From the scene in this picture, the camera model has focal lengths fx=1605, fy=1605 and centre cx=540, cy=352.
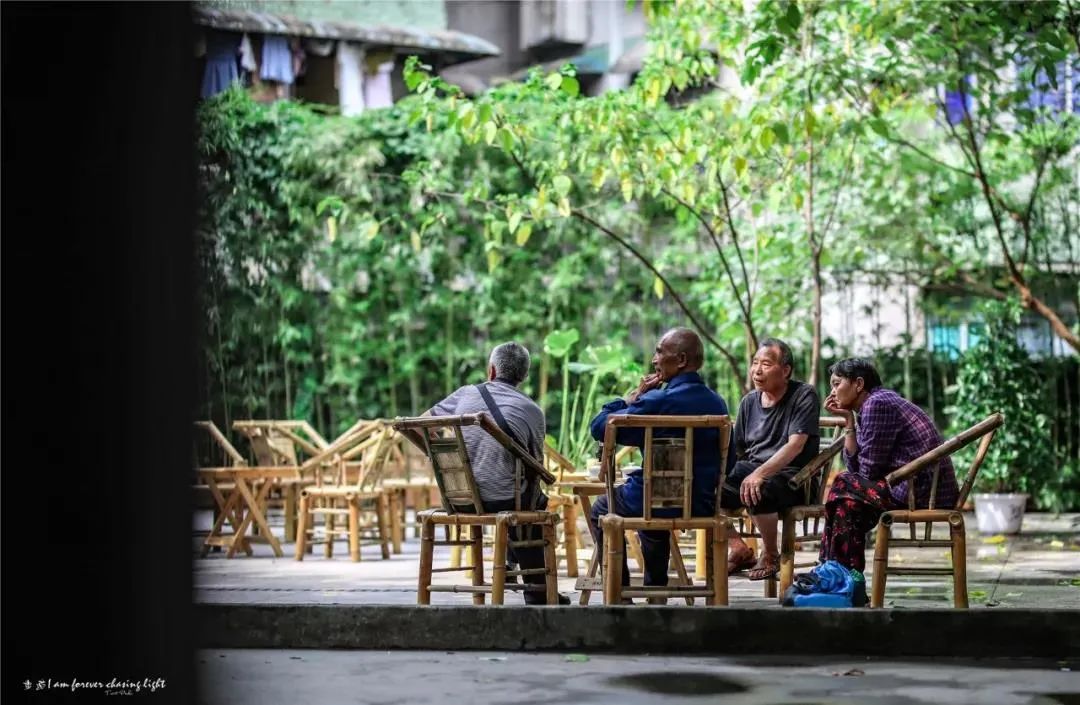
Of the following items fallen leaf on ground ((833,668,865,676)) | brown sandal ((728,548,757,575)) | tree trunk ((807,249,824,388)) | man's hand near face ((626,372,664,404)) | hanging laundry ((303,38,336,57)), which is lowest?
fallen leaf on ground ((833,668,865,676))

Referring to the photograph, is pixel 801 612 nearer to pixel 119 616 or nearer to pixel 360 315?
pixel 119 616

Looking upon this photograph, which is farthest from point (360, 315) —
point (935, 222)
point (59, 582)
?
point (59, 582)

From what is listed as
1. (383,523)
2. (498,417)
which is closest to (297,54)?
Result: (383,523)

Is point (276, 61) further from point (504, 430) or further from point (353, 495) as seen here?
point (504, 430)

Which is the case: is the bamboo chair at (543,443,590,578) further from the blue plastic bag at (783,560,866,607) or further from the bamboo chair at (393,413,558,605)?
the blue plastic bag at (783,560,866,607)

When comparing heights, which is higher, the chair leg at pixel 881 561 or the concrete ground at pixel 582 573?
the chair leg at pixel 881 561

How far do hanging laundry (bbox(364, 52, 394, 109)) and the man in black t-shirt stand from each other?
14.3 m

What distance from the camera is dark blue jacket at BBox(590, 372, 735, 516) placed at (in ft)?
21.1

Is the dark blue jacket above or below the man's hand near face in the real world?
below

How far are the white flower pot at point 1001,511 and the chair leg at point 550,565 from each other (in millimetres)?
5405

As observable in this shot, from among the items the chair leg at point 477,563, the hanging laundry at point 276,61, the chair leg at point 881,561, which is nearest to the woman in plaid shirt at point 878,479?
the chair leg at point 881,561

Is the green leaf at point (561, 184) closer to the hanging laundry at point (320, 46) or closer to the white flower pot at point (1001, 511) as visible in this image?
the white flower pot at point (1001, 511)

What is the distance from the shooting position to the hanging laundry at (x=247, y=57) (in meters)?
19.5

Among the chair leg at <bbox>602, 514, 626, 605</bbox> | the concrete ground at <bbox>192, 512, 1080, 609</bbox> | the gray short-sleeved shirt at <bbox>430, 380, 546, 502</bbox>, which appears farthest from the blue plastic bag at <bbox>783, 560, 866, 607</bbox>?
the gray short-sleeved shirt at <bbox>430, 380, 546, 502</bbox>
